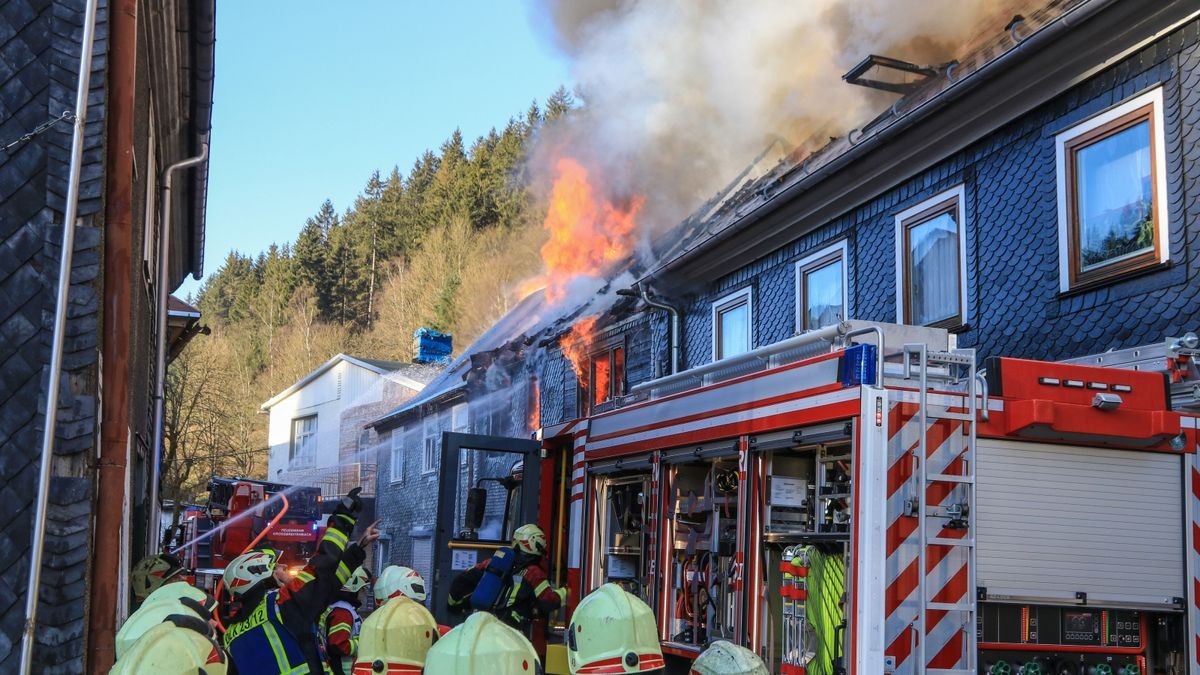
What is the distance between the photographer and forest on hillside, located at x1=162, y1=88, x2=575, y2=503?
5166 centimetres

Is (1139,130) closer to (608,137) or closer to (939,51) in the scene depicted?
(939,51)

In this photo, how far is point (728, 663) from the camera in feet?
10.3

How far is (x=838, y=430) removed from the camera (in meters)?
5.97

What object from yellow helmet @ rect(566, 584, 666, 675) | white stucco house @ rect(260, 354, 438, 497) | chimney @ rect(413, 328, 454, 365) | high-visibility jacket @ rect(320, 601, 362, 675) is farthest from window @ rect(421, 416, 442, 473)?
yellow helmet @ rect(566, 584, 666, 675)

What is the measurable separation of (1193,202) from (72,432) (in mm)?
6810

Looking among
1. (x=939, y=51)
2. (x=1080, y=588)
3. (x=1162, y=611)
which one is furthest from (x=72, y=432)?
(x=939, y=51)

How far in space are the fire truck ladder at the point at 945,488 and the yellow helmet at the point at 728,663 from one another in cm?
273

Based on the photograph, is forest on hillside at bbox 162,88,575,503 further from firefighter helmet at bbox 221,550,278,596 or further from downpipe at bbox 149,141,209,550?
firefighter helmet at bbox 221,550,278,596

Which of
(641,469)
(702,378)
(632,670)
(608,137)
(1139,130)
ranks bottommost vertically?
(632,670)

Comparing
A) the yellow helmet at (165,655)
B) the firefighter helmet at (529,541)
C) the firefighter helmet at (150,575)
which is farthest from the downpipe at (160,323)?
the yellow helmet at (165,655)

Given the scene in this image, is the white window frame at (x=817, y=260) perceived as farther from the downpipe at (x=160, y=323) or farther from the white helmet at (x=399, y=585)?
the downpipe at (x=160, y=323)

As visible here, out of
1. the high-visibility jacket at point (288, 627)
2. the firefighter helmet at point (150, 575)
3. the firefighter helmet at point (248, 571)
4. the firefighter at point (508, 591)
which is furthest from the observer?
the firefighter at point (508, 591)

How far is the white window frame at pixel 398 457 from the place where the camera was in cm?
3441

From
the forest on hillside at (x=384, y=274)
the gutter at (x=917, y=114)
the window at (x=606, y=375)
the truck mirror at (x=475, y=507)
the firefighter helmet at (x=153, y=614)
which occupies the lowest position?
the firefighter helmet at (x=153, y=614)
